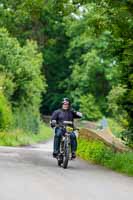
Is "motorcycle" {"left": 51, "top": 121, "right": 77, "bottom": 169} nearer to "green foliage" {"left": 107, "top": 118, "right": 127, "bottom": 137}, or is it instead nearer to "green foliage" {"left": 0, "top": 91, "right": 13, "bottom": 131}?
"green foliage" {"left": 107, "top": 118, "right": 127, "bottom": 137}

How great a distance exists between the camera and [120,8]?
1972cm

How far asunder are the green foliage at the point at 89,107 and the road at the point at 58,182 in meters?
54.9

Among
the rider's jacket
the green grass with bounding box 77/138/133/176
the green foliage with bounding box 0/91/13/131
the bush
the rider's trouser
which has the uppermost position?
the rider's jacket

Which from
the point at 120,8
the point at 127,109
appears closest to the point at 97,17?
the point at 120,8

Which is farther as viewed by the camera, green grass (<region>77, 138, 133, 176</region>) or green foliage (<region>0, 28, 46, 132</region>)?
green foliage (<region>0, 28, 46, 132</region>)

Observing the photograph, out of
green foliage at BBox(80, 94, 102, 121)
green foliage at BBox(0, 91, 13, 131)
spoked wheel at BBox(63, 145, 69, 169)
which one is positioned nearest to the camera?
spoked wheel at BBox(63, 145, 69, 169)

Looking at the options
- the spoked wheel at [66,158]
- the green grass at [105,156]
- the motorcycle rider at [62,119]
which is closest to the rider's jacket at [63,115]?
the motorcycle rider at [62,119]

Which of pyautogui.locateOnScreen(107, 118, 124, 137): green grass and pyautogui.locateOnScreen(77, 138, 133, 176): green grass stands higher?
pyautogui.locateOnScreen(77, 138, 133, 176): green grass

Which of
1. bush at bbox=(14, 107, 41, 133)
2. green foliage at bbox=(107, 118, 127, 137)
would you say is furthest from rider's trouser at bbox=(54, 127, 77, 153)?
bush at bbox=(14, 107, 41, 133)

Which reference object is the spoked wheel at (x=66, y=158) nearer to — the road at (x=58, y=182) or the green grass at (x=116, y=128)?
the road at (x=58, y=182)

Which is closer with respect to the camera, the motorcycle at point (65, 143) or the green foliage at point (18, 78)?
the motorcycle at point (65, 143)

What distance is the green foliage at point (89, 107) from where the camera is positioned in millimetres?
74938

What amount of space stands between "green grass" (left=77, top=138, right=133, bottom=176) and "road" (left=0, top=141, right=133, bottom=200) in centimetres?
41

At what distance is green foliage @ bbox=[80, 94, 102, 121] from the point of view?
74938 millimetres
